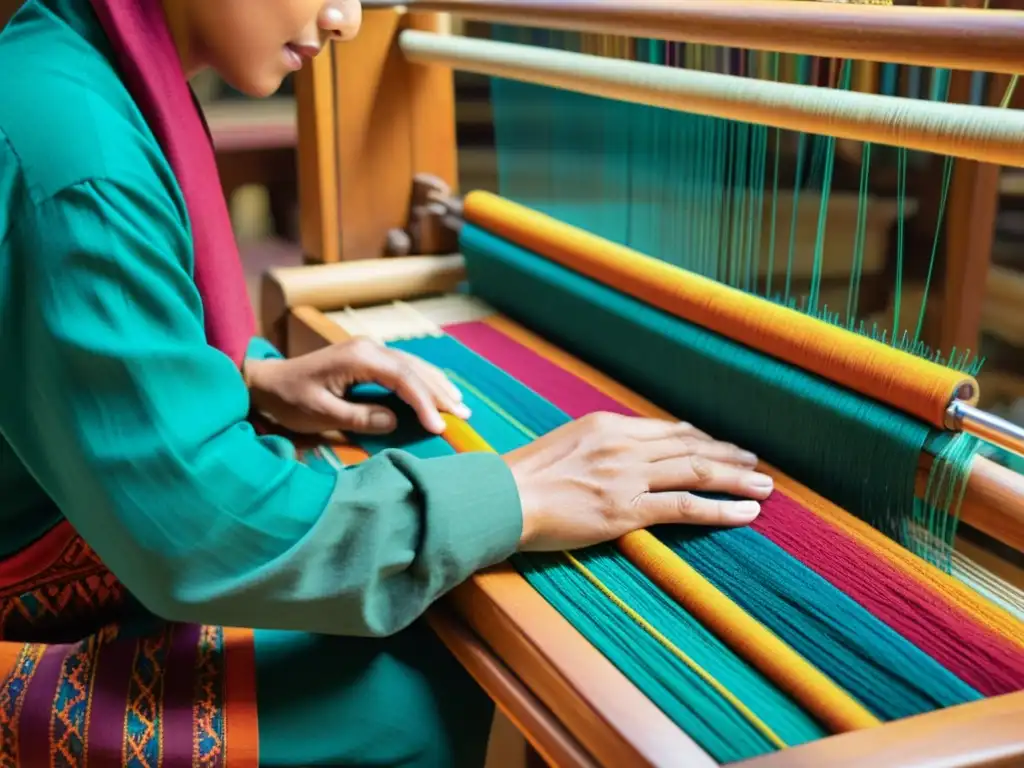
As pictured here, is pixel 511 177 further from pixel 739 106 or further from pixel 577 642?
pixel 577 642

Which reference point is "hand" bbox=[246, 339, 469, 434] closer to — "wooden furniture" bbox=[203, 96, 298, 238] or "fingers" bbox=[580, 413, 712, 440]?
"fingers" bbox=[580, 413, 712, 440]

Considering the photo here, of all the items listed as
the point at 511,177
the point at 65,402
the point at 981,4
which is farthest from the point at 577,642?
the point at 511,177

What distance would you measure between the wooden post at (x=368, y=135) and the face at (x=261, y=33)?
0.75 meters

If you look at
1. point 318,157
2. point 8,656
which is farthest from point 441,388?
point 318,157

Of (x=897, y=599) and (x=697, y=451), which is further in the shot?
(x=697, y=451)

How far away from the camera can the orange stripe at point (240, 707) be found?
852 millimetres

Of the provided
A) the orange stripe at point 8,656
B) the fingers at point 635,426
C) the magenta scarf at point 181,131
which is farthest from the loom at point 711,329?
the orange stripe at point 8,656

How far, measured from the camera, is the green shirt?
28.8 inches

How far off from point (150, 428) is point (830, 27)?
2.03 ft

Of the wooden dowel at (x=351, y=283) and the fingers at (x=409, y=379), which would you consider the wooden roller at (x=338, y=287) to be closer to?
the wooden dowel at (x=351, y=283)

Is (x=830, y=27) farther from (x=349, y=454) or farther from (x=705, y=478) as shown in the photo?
(x=349, y=454)

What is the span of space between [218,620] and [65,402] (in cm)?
19

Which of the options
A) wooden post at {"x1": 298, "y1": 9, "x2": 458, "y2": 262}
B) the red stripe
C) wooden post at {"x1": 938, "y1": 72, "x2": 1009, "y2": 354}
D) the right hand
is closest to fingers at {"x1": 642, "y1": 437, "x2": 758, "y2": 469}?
the right hand

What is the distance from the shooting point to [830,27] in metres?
0.90
